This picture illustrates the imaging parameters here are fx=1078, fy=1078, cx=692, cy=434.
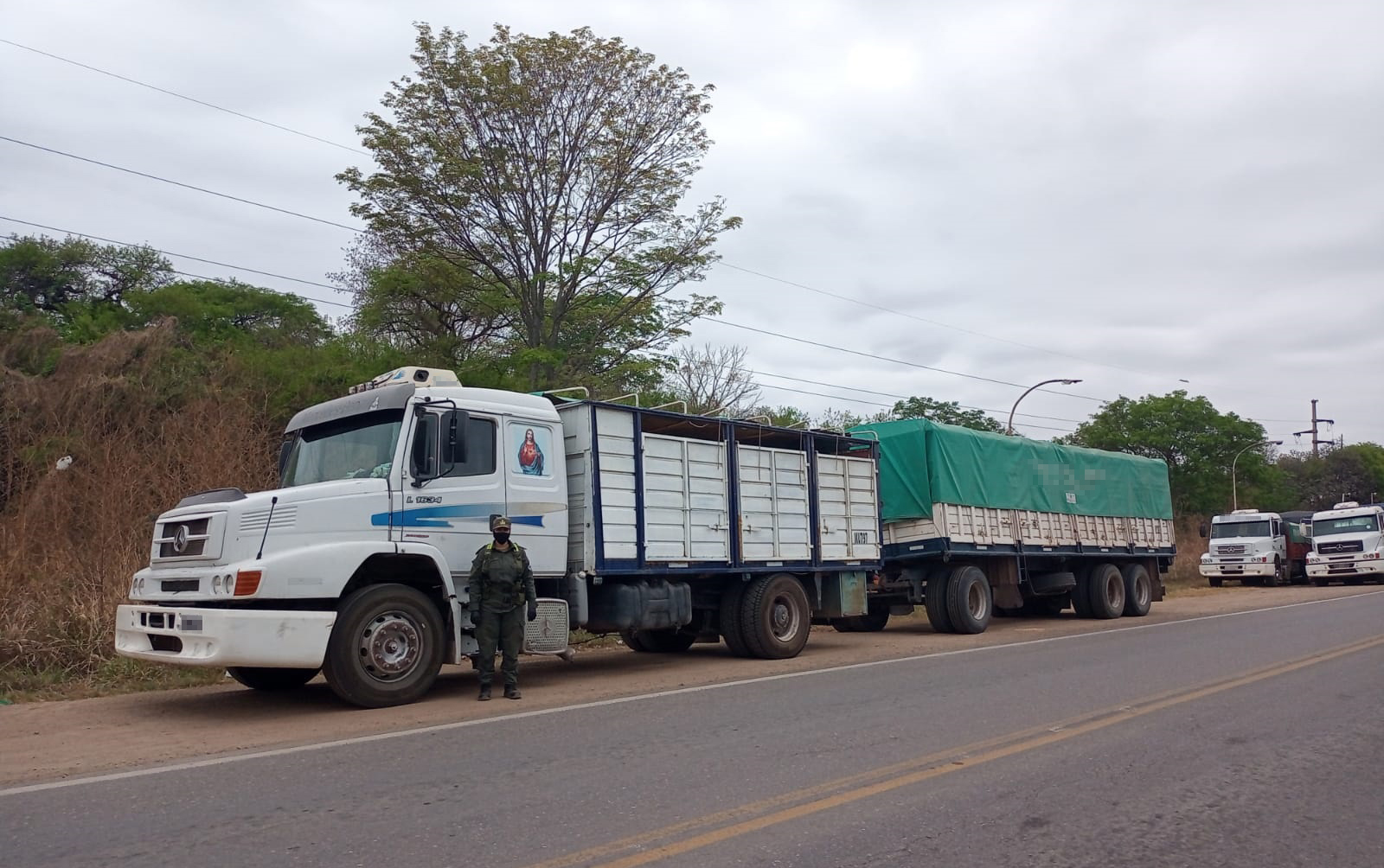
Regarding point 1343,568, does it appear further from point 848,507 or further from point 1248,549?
point 848,507

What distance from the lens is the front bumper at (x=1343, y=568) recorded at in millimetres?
32250

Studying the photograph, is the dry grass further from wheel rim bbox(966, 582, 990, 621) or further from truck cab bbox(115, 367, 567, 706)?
wheel rim bbox(966, 582, 990, 621)

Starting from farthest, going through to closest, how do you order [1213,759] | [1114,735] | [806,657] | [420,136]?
[420,136]
[806,657]
[1114,735]
[1213,759]

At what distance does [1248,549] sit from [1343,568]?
265 cm

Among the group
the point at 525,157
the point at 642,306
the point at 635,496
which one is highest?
the point at 525,157

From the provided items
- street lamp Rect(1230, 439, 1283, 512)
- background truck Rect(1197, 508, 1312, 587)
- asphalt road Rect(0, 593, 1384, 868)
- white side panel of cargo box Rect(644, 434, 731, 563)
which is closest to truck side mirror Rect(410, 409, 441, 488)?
asphalt road Rect(0, 593, 1384, 868)

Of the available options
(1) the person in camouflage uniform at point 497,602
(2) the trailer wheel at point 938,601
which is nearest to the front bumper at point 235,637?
(1) the person in camouflage uniform at point 497,602

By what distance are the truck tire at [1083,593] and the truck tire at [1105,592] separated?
5 cm

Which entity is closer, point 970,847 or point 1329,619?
point 970,847

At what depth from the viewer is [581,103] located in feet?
70.2

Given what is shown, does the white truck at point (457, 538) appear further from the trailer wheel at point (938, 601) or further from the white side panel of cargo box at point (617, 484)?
the trailer wheel at point (938, 601)

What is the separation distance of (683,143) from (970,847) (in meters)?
19.1

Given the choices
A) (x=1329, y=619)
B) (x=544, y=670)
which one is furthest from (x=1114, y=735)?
(x=1329, y=619)

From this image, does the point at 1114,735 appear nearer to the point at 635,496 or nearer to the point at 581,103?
the point at 635,496
